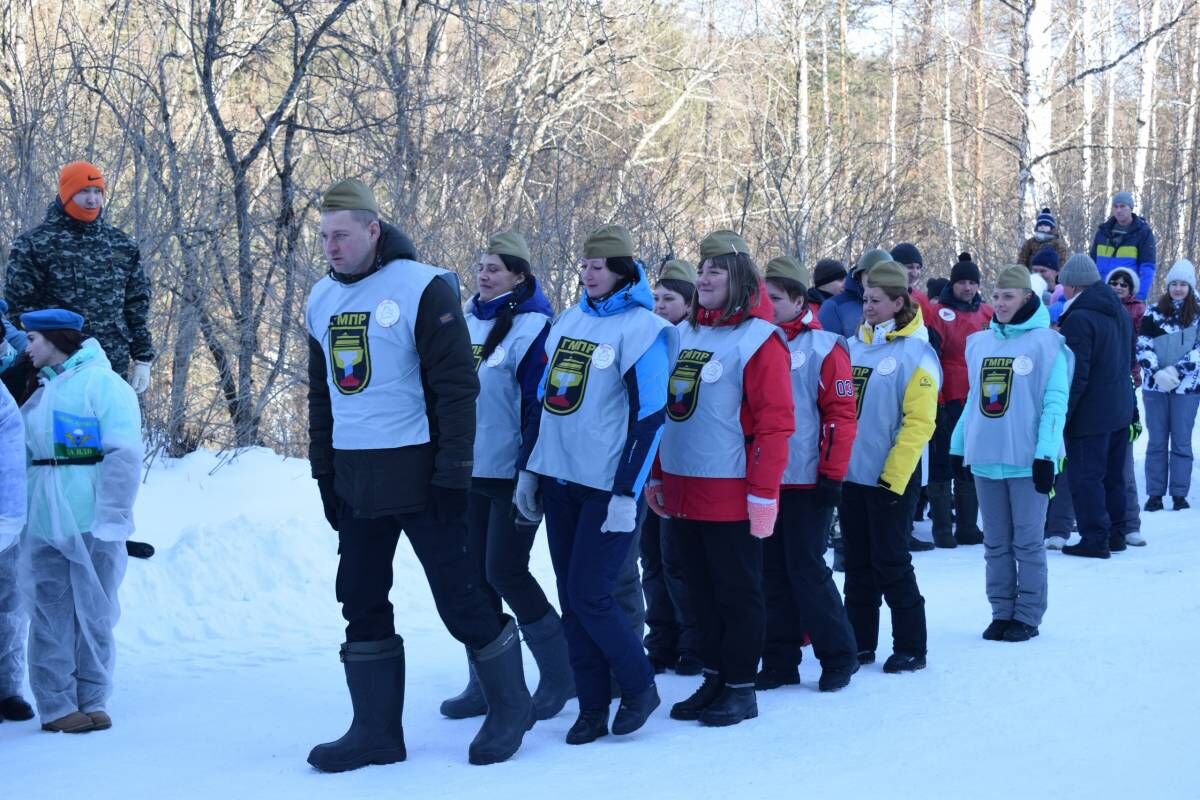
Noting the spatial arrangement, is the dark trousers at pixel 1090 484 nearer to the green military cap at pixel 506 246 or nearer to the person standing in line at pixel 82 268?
the green military cap at pixel 506 246

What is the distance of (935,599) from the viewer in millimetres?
8133

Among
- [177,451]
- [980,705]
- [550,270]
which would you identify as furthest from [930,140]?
[980,705]

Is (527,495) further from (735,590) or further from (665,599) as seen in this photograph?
(665,599)

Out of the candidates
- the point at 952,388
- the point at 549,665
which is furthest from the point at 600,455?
the point at 952,388

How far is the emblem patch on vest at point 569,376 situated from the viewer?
5125 mm

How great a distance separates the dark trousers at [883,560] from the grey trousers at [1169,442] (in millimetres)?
5843

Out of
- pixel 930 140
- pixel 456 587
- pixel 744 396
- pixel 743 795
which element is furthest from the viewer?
pixel 930 140

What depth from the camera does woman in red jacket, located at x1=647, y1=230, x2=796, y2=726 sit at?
17.6 ft

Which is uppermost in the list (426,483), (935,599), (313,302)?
(313,302)

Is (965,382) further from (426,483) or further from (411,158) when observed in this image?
(426,483)

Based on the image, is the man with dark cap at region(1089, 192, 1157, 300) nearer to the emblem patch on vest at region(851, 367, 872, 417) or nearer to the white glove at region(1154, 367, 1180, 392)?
the white glove at region(1154, 367, 1180, 392)

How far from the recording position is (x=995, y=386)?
23.3 feet

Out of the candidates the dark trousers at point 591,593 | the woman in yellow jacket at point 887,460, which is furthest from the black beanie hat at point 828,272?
the dark trousers at point 591,593

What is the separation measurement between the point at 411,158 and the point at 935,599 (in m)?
6.12
